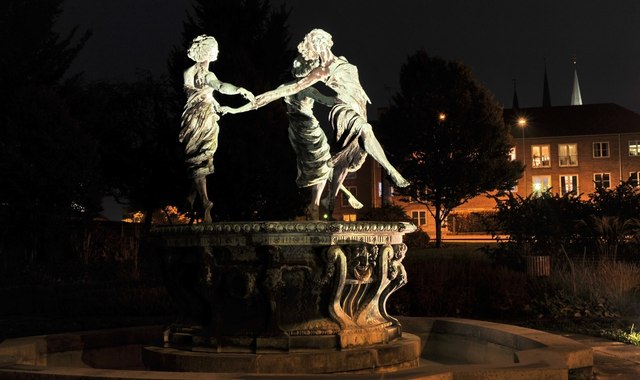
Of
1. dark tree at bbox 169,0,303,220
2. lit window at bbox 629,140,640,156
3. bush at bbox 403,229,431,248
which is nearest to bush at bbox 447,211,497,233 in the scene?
lit window at bbox 629,140,640,156

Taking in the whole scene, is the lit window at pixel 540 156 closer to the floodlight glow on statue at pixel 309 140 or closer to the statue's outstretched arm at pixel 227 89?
the floodlight glow on statue at pixel 309 140

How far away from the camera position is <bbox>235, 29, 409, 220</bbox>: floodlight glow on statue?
346 inches

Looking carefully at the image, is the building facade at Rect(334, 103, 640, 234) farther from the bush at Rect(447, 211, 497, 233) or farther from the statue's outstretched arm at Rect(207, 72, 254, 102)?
the statue's outstretched arm at Rect(207, 72, 254, 102)

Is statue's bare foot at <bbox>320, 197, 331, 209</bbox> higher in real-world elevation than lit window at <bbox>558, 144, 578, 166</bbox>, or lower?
lower

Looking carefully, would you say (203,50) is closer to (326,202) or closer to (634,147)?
(326,202)

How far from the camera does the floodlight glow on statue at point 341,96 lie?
880 cm

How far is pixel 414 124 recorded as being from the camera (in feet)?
160

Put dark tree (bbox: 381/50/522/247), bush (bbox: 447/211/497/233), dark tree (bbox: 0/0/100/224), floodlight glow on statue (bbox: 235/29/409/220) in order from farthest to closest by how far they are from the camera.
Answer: bush (bbox: 447/211/497/233) → dark tree (bbox: 381/50/522/247) → dark tree (bbox: 0/0/100/224) → floodlight glow on statue (bbox: 235/29/409/220)

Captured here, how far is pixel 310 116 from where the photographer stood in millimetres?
9016

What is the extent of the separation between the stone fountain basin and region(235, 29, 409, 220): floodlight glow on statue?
246cm

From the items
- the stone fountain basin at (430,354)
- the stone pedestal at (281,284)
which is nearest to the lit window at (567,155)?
the stone fountain basin at (430,354)

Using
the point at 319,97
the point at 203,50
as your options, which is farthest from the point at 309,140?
the point at 203,50

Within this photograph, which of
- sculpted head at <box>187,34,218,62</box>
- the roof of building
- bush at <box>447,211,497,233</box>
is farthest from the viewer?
the roof of building

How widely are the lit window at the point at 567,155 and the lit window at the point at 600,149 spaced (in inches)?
56.3
